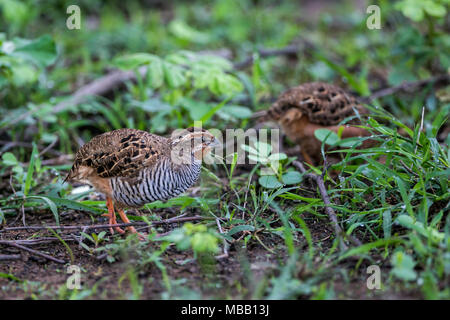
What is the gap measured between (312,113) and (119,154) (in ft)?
7.36

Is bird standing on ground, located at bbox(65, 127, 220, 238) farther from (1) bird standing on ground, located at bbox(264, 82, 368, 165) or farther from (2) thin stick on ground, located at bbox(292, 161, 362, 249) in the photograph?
(1) bird standing on ground, located at bbox(264, 82, 368, 165)

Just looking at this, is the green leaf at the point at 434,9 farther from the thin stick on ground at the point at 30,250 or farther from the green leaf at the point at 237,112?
the thin stick on ground at the point at 30,250

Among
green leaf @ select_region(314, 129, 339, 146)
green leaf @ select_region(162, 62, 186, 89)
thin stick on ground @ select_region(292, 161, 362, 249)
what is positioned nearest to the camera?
thin stick on ground @ select_region(292, 161, 362, 249)

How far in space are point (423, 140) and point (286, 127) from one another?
5.50 feet

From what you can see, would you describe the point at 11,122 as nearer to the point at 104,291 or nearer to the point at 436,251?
the point at 104,291

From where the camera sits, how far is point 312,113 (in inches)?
217

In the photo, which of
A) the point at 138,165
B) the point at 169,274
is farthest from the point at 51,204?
the point at 169,274

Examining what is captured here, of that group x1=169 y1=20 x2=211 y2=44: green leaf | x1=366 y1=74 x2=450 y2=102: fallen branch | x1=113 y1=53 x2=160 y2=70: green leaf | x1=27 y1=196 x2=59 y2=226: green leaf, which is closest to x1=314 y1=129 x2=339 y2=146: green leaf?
x1=366 y1=74 x2=450 y2=102: fallen branch

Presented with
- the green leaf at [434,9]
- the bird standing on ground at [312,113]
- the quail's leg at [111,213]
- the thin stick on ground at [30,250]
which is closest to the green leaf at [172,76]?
the bird standing on ground at [312,113]

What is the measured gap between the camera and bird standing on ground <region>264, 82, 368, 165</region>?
548cm

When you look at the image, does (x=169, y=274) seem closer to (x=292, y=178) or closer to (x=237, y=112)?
(x=292, y=178)

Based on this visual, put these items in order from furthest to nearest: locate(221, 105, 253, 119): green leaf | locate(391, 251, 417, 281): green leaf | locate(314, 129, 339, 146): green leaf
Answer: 1. locate(221, 105, 253, 119): green leaf
2. locate(314, 129, 339, 146): green leaf
3. locate(391, 251, 417, 281): green leaf
